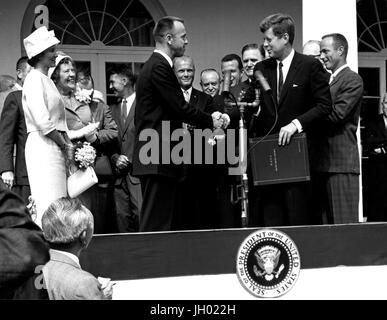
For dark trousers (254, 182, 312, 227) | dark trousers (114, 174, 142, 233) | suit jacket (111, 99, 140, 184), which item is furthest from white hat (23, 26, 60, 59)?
dark trousers (114, 174, 142, 233)

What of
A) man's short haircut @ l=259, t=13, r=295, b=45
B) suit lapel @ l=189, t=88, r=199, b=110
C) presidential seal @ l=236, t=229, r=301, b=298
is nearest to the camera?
presidential seal @ l=236, t=229, r=301, b=298

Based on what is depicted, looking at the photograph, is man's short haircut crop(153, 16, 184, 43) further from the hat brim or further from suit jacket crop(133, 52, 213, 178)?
the hat brim

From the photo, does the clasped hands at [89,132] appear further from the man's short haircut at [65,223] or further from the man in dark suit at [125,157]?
the man's short haircut at [65,223]

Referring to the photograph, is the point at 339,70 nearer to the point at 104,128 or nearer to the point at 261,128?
the point at 261,128

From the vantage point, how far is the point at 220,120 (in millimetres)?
7117

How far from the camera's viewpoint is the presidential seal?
654cm

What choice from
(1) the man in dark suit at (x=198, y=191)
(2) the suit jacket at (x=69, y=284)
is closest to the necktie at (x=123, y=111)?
(1) the man in dark suit at (x=198, y=191)

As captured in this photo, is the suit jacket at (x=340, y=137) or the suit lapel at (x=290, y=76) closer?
the suit lapel at (x=290, y=76)

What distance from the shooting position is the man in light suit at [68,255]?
12.6 feet

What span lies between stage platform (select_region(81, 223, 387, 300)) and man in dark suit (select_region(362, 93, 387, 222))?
10.4 feet

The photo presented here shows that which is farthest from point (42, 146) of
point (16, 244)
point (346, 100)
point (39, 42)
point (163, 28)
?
point (16, 244)

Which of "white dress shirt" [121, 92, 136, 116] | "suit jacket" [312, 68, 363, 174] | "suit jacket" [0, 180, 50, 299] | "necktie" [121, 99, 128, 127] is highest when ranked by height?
"white dress shirt" [121, 92, 136, 116]

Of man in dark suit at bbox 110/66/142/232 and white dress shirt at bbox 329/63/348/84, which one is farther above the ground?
white dress shirt at bbox 329/63/348/84

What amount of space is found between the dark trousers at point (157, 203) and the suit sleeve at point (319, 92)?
3.83 feet
